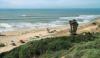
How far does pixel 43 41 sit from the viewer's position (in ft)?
35.3

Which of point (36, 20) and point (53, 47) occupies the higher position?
point (53, 47)

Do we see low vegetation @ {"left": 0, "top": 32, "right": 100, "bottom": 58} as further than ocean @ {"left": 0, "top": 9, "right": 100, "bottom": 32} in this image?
No

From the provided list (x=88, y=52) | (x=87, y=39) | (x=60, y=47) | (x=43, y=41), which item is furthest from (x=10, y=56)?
(x=88, y=52)

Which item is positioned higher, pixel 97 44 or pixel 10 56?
pixel 97 44

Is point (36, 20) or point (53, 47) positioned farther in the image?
point (36, 20)

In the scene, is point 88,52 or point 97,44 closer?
point 88,52

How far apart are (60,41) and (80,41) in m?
0.83

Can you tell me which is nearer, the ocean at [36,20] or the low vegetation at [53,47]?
the low vegetation at [53,47]

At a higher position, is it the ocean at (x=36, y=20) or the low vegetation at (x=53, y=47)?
the low vegetation at (x=53, y=47)

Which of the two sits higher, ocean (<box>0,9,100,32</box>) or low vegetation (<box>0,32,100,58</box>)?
low vegetation (<box>0,32,100,58</box>)

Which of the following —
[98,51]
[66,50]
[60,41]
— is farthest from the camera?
[60,41]

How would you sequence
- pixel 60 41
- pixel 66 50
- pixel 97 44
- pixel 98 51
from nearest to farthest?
1. pixel 98 51
2. pixel 97 44
3. pixel 66 50
4. pixel 60 41

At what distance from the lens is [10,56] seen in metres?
10.9

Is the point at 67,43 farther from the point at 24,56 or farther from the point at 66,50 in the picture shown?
the point at 24,56
